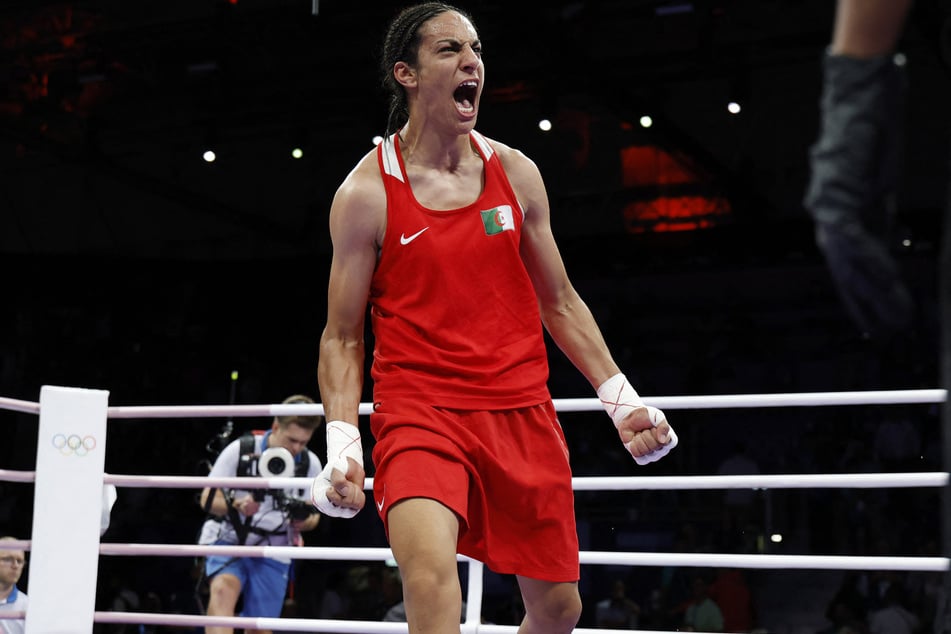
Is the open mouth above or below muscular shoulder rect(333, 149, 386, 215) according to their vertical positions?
above

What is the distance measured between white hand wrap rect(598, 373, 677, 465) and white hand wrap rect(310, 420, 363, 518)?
0.51m

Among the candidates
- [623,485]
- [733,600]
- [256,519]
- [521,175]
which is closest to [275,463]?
[256,519]

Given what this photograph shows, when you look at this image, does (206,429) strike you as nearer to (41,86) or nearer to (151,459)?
(151,459)

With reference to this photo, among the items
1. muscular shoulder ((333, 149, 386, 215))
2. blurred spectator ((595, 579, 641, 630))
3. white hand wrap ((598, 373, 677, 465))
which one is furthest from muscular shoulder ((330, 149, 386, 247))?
blurred spectator ((595, 579, 641, 630))

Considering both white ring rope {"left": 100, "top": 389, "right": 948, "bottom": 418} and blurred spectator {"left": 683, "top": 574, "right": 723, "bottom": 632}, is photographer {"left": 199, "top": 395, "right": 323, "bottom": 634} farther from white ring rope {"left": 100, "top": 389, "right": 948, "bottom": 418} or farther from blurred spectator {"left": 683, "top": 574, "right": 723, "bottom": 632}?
blurred spectator {"left": 683, "top": 574, "right": 723, "bottom": 632}

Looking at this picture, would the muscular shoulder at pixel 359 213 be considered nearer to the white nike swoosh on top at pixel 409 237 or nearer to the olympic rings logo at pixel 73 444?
the white nike swoosh on top at pixel 409 237

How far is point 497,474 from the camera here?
2.29 metres

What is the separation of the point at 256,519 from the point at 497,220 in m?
3.08

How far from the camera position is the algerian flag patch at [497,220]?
2387 millimetres

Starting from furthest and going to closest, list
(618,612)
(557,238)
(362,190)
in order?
(557,238) → (618,612) → (362,190)

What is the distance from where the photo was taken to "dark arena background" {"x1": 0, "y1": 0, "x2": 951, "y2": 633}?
9836 millimetres

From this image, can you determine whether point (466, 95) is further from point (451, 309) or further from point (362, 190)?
point (451, 309)

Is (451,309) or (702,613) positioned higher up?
(451,309)

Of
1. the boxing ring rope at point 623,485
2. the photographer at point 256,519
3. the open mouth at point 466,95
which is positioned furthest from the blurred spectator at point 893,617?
the open mouth at point 466,95
